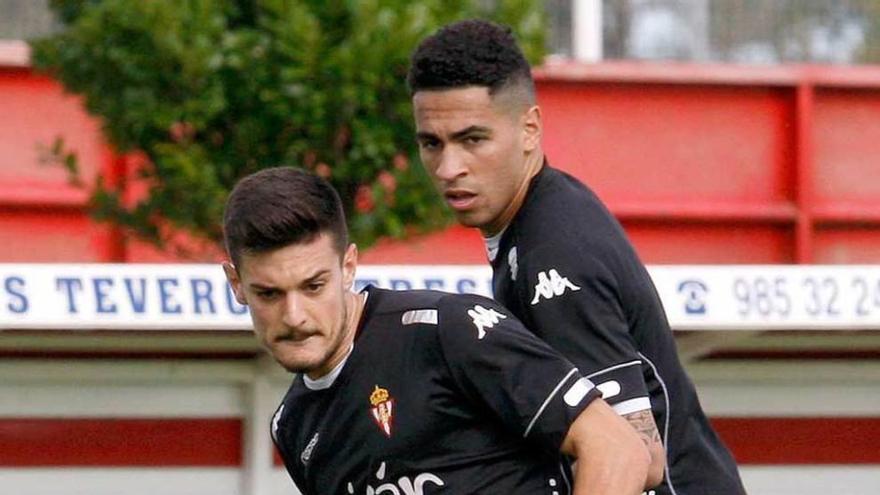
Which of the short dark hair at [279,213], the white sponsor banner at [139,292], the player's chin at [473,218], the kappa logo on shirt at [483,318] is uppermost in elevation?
the short dark hair at [279,213]

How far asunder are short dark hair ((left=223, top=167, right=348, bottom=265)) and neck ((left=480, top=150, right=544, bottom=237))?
0.44 metres

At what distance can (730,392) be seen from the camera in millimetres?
8930

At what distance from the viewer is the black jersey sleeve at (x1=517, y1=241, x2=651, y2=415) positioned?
12.5 feet

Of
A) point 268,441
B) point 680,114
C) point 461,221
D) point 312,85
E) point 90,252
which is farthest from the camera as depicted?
point 680,114

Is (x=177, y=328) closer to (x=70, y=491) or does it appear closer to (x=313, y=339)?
(x=70, y=491)

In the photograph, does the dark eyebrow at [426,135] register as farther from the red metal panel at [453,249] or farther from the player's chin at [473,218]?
the red metal panel at [453,249]

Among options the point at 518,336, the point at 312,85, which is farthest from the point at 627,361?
the point at 312,85

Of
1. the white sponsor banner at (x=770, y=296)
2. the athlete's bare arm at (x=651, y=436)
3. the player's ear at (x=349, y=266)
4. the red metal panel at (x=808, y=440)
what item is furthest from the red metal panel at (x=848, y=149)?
the player's ear at (x=349, y=266)

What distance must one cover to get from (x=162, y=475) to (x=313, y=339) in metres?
5.19

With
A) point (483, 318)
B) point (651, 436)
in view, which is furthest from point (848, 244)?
point (483, 318)

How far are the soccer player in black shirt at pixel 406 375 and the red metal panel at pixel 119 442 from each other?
195 inches

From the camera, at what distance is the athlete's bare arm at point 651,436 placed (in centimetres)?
382

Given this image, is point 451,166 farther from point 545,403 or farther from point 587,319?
point 545,403

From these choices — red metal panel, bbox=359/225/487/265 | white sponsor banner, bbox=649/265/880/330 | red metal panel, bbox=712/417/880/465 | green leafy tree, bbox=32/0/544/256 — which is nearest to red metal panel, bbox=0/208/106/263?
red metal panel, bbox=359/225/487/265
